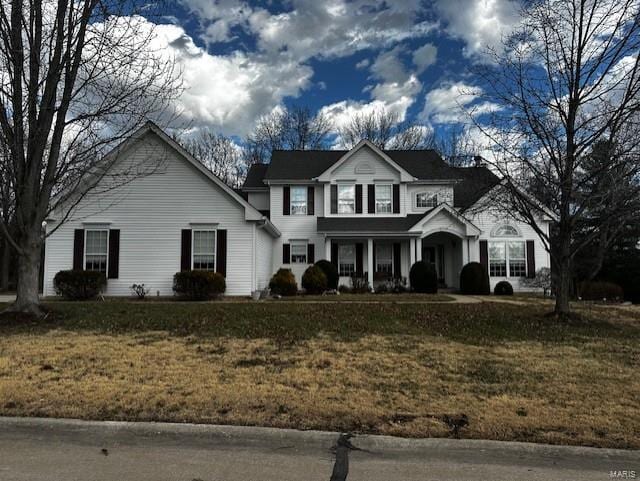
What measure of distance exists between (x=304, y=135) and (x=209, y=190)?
87.0 ft

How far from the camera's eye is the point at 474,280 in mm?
21531

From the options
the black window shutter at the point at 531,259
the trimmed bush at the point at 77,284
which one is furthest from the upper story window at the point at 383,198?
the trimmed bush at the point at 77,284

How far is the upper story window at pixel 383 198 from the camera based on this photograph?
23.9m

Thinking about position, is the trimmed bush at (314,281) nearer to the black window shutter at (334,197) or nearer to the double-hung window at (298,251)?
the double-hung window at (298,251)

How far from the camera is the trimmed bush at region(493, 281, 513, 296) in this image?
2225 centimetres

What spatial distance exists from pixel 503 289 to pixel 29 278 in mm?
18965

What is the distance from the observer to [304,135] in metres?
43.5

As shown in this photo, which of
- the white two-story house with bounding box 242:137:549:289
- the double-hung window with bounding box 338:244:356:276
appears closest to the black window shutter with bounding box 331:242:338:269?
the white two-story house with bounding box 242:137:549:289

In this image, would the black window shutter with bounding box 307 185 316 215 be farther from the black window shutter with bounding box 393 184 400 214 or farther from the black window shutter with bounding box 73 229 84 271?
the black window shutter with bounding box 73 229 84 271

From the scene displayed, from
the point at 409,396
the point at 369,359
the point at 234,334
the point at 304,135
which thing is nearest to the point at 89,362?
the point at 234,334

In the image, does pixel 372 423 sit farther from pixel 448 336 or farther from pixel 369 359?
pixel 448 336

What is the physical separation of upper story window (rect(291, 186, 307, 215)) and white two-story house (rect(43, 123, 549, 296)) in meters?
0.05

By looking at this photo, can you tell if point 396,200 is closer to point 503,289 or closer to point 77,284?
point 503,289

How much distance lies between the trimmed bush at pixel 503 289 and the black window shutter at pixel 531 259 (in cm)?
181
